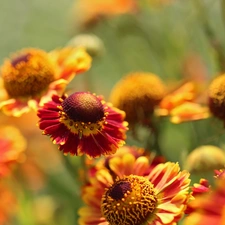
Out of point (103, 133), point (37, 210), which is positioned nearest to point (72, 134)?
point (103, 133)

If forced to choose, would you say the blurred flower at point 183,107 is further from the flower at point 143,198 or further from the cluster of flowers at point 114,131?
the flower at point 143,198

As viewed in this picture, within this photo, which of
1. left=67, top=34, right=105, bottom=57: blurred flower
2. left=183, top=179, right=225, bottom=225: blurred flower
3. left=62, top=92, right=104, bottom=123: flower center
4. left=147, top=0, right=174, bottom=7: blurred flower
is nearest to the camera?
left=183, top=179, right=225, bottom=225: blurred flower

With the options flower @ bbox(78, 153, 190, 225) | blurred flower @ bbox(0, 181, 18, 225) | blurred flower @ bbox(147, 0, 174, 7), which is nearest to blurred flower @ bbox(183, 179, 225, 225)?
flower @ bbox(78, 153, 190, 225)

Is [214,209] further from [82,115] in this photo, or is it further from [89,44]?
[89,44]

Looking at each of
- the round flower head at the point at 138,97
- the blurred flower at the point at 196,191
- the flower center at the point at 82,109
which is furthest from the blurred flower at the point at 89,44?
the blurred flower at the point at 196,191

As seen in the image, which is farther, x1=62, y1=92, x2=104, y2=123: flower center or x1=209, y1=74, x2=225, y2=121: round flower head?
x1=209, y1=74, x2=225, y2=121: round flower head

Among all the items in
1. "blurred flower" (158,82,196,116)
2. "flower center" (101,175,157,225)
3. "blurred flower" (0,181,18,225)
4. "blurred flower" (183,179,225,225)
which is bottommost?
"blurred flower" (0,181,18,225)

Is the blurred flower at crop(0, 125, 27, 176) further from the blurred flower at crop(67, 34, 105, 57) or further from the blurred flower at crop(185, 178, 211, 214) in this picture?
the blurred flower at crop(185, 178, 211, 214)

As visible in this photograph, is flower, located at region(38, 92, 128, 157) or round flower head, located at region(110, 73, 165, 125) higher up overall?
flower, located at region(38, 92, 128, 157)
